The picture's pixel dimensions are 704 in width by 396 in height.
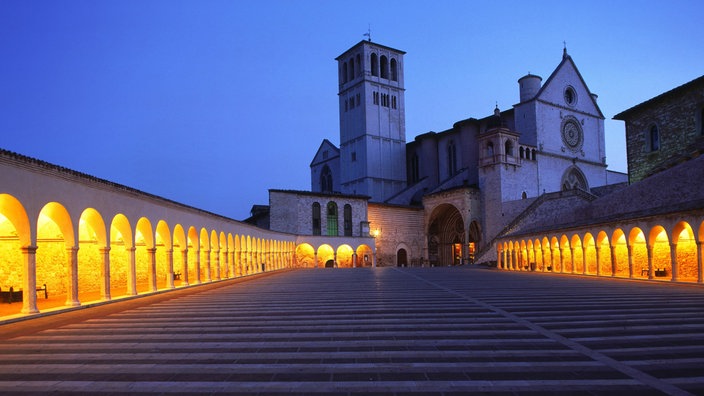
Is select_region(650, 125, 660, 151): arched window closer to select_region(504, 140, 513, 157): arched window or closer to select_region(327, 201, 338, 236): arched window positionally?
select_region(504, 140, 513, 157): arched window

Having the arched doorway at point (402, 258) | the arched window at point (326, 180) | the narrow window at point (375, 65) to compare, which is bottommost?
the arched doorway at point (402, 258)

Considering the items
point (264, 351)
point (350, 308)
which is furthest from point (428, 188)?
point (264, 351)

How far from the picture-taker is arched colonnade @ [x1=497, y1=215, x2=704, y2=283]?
21219 millimetres

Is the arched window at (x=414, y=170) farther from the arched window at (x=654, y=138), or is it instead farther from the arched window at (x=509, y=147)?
the arched window at (x=654, y=138)

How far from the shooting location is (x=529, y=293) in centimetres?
1680

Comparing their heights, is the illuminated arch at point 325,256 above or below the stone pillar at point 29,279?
below

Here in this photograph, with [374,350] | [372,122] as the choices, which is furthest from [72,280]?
[372,122]

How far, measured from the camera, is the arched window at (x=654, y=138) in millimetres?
35369

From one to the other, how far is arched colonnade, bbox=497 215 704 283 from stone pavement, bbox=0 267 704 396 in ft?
29.4

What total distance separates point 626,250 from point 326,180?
52663 mm

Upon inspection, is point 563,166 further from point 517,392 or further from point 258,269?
point 517,392

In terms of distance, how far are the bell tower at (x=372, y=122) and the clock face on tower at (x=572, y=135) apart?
1957cm

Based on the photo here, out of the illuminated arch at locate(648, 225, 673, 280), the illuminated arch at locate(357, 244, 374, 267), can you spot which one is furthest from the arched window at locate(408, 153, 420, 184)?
the illuminated arch at locate(648, 225, 673, 280)

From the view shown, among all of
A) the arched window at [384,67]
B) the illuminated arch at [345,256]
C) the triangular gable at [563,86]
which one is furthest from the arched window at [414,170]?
the triangular gable at [563,86]
